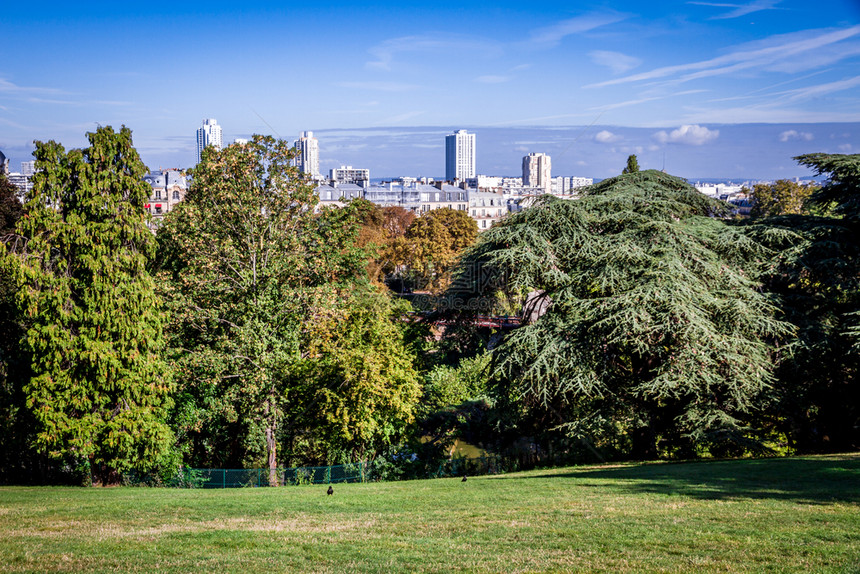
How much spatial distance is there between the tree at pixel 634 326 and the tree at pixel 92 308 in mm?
10742

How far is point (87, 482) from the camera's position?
66.8 feet

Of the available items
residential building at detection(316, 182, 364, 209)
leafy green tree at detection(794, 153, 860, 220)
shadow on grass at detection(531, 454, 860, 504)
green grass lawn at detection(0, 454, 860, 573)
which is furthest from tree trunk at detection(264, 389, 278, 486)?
residential building at detection(316, 182, 364, 209)

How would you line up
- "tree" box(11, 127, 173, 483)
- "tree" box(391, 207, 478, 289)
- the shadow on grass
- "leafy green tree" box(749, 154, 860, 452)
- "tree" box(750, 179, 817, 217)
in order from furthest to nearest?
1. "tree" box(391, 207, 478, 289)
2. "tree" box(750, 179, 817, 217)
3. "leafy green tree" box(749, 154, 860, 452)
4. "tree" box(11, 127, 173, 483)
5. the shadow on grass

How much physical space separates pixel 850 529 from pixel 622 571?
148 inches

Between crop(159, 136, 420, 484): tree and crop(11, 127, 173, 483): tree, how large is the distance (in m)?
1.78

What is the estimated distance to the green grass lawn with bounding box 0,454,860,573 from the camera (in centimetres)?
800

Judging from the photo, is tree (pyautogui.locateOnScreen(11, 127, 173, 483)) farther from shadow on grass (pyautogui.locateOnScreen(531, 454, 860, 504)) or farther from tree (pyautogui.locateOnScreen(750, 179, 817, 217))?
tree (pyautogui.locateOnScreen(750, 179, 817, 217))

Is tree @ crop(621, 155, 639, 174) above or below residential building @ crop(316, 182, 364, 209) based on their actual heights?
below

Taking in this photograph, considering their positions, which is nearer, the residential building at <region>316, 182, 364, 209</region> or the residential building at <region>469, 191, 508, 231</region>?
the residential building at <region>316, 182, 364, 209</region>

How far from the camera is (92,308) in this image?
17.9 metres

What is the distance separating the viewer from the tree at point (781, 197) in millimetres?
57281

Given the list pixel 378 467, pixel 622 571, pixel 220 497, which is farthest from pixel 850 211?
pixel 220 497

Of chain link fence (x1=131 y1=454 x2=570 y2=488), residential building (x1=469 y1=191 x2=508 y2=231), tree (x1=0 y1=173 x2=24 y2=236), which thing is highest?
residential building (x1=469 y1=191 x2=508 y2=231)

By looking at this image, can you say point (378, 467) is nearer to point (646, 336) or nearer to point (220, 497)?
point (220, 497)
